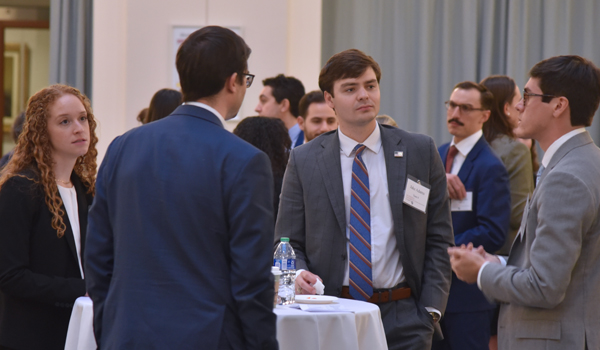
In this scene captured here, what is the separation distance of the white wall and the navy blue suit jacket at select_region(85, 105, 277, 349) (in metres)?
4.50

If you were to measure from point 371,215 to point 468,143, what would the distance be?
4.79ft

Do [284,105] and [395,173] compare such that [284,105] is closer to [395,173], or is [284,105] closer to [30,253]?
[395,173]

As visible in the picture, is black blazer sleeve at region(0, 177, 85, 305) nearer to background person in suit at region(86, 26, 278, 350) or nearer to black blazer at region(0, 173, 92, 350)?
black blazer at region(0, 173, 92, 350)

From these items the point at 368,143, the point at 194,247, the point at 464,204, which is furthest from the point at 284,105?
the point at 194,247

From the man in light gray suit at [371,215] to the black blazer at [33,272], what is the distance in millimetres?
902

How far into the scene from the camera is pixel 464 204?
3.79 m

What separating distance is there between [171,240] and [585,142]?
1.39 meters

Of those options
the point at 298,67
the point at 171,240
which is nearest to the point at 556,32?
the point at 298,67

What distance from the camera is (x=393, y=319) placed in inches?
105

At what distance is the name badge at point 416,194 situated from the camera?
2707 mm

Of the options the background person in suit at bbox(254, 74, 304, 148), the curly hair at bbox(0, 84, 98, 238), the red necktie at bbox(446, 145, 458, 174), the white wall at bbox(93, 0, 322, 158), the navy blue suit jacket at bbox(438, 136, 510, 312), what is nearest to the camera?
the curly hair at bbox(0, 84, 98, 238)

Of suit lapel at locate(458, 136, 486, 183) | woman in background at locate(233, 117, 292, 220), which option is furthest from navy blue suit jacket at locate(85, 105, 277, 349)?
suit lapel at locate(458, 136, 486, 183)

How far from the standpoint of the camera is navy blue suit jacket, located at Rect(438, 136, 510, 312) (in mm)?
3691

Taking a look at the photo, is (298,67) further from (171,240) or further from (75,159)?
(171,240)
